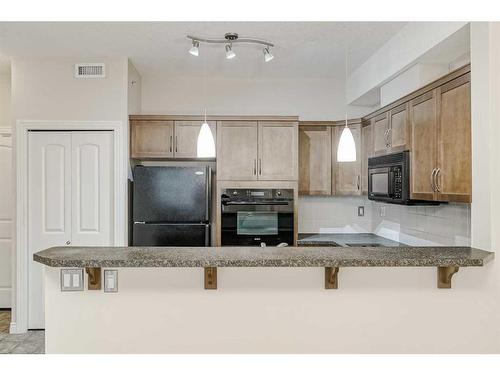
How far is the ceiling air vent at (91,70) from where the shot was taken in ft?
12.4

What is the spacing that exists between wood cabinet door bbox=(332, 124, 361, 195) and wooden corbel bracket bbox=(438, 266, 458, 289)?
2114 mm

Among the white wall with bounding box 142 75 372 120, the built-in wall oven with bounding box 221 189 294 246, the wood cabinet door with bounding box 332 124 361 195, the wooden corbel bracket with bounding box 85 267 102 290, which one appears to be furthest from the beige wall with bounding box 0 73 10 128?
the wood cabinet door with bounding box 332 124 361 195

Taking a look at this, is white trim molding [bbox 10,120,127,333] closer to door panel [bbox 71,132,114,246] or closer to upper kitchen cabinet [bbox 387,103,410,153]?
door panel [bbox 71,132,114,246]

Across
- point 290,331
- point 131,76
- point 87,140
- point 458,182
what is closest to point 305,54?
point 131,76

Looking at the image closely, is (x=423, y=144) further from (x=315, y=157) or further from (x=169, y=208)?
(x=169, y=208)

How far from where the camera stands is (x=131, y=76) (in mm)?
3971

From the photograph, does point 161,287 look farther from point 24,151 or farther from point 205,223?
point 24,151

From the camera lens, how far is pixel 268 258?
1.91 m

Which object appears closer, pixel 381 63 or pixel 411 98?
pixel 411 98

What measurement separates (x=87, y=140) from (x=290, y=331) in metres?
2.70

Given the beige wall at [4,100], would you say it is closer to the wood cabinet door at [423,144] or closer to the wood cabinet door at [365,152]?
the wood cabinet door at [365,152]

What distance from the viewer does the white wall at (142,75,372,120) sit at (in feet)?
14.5

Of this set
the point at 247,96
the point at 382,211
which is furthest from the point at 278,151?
the point at 382,211

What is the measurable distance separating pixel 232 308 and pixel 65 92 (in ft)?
9.13
